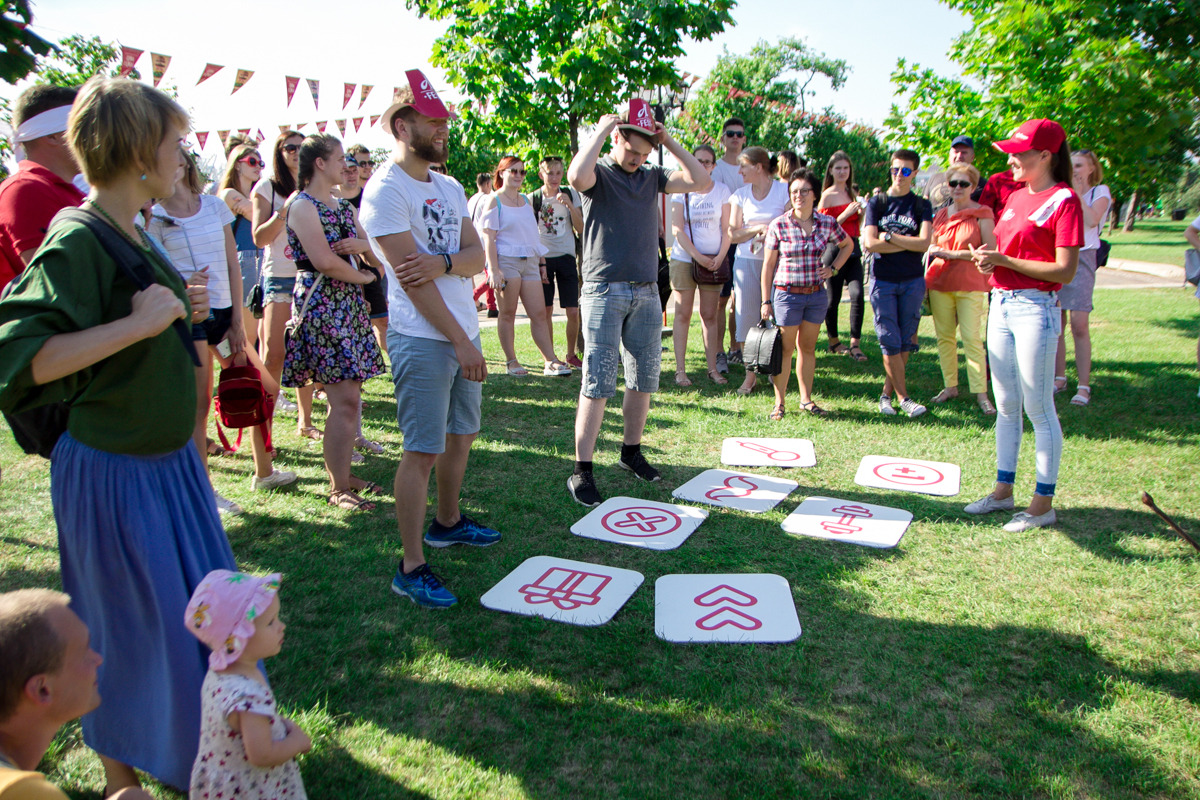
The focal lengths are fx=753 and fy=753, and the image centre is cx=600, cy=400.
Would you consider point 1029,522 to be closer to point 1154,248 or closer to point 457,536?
point 457,536

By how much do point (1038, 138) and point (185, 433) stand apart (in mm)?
4057

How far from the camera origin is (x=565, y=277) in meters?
8.26

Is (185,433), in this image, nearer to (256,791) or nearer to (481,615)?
(256,791)

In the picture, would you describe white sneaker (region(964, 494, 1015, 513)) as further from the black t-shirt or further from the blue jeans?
the black t-shirt

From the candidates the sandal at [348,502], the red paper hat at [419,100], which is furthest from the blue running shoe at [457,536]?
the red paper hat at [419,100]

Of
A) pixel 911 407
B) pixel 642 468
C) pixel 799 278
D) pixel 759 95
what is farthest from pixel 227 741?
pixel 759 95

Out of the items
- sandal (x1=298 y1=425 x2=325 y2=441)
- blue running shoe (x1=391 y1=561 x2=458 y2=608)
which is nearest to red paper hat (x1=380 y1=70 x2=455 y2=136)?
blue running shoe (x1=391 y1=561 x2=458 y2=608)

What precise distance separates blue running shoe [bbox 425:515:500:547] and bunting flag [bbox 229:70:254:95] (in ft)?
40.6

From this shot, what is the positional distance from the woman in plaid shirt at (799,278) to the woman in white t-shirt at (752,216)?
621 mm

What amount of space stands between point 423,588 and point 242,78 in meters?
13.1

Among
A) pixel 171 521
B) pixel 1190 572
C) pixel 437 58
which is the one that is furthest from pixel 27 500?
pixel 437 58

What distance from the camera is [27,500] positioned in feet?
15.3

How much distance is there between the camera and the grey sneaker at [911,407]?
6.18m

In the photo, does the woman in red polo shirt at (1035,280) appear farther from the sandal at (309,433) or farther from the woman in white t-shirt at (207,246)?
the sandal at (309,433)
